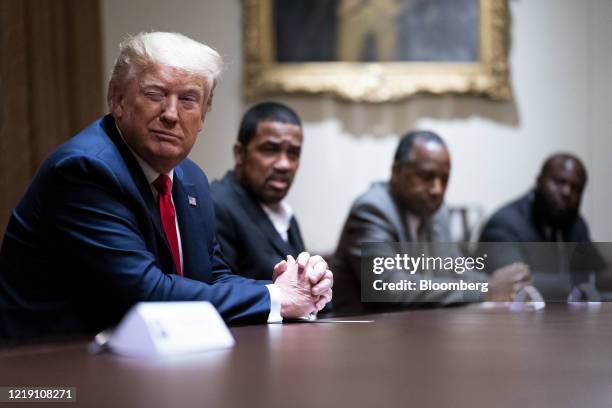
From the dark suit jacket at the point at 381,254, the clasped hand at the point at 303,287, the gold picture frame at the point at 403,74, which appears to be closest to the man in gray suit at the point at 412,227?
Answer: the dark suit jacket at the point at 381,254

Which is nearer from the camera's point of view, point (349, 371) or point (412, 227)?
point (349, 371)

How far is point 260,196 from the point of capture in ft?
8.50

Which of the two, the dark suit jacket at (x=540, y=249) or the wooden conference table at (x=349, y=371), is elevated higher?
the wooden conference table at (x=349, y=371)

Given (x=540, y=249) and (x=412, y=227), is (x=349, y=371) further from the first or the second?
(x=540, y=249)

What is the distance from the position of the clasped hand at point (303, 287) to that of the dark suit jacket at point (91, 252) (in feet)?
0.18

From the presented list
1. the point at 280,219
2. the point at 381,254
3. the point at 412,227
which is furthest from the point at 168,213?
the point at 412,227

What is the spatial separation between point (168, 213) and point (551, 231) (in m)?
2.16

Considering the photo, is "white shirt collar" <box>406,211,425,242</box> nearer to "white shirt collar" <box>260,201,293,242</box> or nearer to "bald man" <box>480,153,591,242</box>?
"bald man" <box>480,153,591,242</box>

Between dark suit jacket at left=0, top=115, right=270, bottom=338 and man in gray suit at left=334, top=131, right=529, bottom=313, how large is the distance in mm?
860

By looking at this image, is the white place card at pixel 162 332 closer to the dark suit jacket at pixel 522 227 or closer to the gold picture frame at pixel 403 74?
the dark suit jacket at pixel 522 227

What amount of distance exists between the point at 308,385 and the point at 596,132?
4171mm

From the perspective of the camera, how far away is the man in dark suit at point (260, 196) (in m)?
2.31

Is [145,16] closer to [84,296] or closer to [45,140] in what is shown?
[45,140]

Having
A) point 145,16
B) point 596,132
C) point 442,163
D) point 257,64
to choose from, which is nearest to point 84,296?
point 145,16
